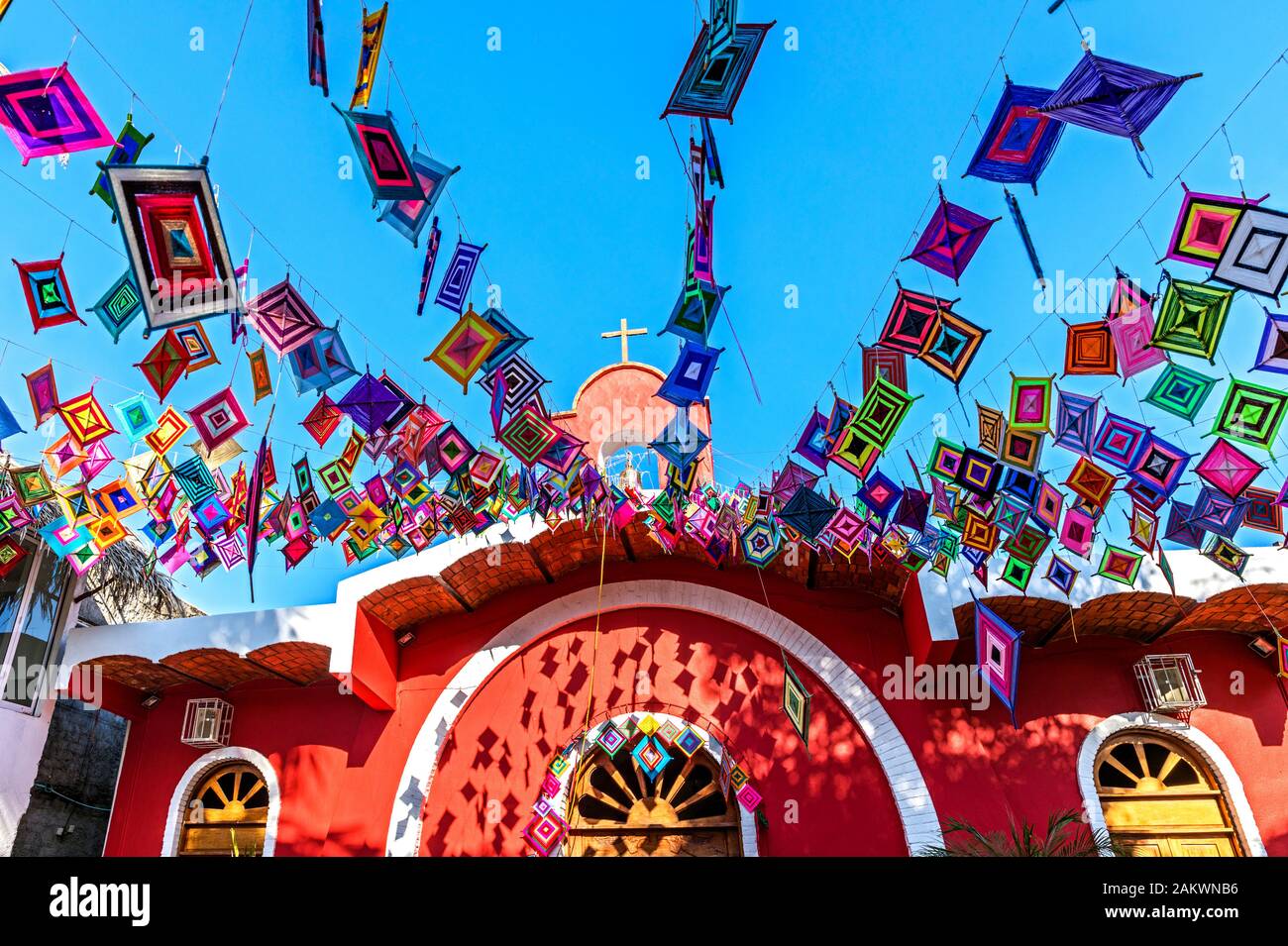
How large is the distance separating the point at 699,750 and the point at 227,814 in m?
6.77

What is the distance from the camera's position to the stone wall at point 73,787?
34.2 feet

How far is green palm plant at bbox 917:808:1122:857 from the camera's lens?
7957mm

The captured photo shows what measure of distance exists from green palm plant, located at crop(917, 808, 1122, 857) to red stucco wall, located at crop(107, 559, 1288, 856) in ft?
Result: 0.90

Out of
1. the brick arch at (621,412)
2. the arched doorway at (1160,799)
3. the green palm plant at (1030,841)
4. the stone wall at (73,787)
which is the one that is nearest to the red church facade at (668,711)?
the arched doorway at (1160,799)

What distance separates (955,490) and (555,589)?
578 cm

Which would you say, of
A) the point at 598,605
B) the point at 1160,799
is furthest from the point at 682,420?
the point at 1160,799

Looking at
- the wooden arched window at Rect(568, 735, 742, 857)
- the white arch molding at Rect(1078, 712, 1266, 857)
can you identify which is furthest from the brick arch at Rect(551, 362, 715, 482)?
the white arch molding at Rect(1078, 712, 1266, 857)

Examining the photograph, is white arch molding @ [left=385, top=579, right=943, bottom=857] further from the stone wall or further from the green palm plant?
the stone wall

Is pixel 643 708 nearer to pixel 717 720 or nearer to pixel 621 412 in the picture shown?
pixel 717 720

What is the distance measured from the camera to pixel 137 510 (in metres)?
8.50

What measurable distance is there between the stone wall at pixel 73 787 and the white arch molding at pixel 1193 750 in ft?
44.2

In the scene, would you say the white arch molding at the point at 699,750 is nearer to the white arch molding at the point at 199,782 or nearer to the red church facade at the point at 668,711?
the red church facade at the point at 668,711
